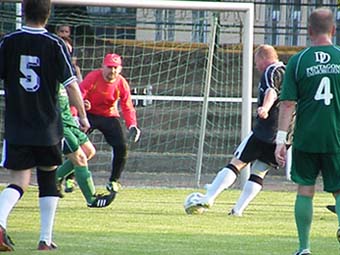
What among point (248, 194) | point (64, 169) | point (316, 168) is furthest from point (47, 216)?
point (64, 169)

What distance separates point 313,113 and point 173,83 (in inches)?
451

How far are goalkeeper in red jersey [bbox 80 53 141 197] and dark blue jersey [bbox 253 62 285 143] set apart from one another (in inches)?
96.2

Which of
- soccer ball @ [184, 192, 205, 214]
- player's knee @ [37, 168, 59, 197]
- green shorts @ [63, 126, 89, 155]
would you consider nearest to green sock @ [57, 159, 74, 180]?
green shorts @ [63, 126, 89, 155]

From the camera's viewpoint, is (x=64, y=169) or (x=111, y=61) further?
(x=111, y=61)

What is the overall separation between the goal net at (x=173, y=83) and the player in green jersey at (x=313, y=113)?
1014 centimetres

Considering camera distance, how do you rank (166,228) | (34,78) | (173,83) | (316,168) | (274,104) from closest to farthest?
(34,78) < (316,168) < (166,228) < (274,104) < (173,83)

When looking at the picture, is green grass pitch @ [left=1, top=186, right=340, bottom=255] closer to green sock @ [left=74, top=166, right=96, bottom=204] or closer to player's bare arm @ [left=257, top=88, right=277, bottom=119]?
green sock @ [left=74, top=166, right=96, bottom=204]

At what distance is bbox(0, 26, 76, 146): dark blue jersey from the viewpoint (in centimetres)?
895

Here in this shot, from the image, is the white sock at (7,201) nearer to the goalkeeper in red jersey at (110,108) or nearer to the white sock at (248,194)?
the white sock at (248,194)

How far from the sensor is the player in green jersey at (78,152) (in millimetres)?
12461

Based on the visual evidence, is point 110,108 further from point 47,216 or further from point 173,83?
point 47,216

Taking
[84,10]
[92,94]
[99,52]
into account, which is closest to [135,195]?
[92,94]

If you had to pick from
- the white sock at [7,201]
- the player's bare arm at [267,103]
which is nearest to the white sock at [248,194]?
the player's bare arm at [267,103]

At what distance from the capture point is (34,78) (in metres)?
8.98
